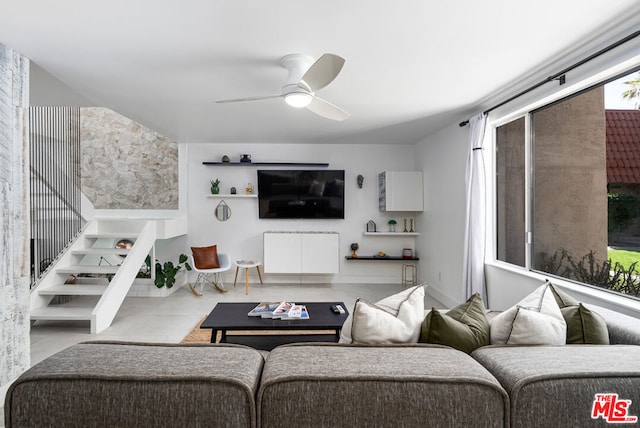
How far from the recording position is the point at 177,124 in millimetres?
5000

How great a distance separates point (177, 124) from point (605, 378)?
5.00 metres

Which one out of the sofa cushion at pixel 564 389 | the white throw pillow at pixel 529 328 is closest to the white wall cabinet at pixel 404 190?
the white throw pillow at pixel 529 328

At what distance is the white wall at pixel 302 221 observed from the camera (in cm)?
641

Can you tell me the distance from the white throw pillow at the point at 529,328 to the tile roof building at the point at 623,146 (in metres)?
1.46

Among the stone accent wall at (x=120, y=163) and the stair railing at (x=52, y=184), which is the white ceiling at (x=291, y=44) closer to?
the stair railing at (x=52, y=184)

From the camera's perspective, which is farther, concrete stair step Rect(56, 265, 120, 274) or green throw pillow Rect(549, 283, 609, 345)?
concrete stair step Rect(56, 265, 120, 274)

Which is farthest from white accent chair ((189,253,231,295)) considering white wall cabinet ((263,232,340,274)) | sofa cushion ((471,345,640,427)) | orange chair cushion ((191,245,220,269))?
sofa cushion ((471,345,640,427))

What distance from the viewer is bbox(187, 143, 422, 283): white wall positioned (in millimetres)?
6414

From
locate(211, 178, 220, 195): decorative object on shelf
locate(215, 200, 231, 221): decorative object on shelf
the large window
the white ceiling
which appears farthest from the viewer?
locate(215, 200, 231, 221): decorative object on shelf

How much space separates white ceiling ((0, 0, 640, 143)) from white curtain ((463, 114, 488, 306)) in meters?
0.35

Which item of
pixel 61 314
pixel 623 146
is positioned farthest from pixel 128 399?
pixel 61 314

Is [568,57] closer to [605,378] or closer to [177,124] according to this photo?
[605,378]

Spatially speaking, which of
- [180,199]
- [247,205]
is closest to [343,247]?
[247,205]
